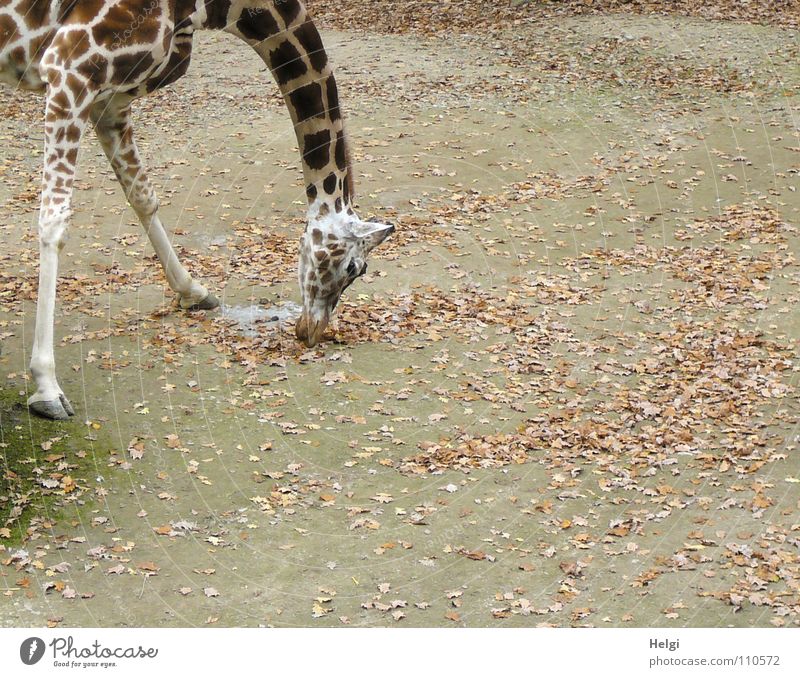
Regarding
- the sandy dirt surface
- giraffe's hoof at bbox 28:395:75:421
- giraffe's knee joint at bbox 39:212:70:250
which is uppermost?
giraffe's knee joint at bbox 39:212:70:250

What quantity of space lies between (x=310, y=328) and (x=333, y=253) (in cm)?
96

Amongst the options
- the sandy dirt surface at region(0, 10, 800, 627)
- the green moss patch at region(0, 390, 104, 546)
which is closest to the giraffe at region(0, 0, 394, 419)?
the green moss patch at region(0, 390, 104, 546)

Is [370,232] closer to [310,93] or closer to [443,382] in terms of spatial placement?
[310,93]

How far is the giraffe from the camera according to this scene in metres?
9.19

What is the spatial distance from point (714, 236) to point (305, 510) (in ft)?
28.5

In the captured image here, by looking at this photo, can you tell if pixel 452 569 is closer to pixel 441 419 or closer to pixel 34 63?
pixel 441 419

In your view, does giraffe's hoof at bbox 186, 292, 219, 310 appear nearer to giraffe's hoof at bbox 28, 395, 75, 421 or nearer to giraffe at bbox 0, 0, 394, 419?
giraffe at bbox 0, 0, 394, 419

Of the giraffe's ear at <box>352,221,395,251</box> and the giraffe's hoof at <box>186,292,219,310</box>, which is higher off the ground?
the giraffe's ear at <box>352,221,395,251</box>

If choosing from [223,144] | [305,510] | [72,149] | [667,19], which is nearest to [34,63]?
[72,149]

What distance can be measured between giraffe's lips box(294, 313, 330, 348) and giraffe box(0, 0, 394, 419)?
0.04 ft

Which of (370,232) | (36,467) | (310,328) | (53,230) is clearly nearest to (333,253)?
(370,232)

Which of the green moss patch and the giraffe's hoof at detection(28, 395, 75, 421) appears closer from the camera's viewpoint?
the green moss patch

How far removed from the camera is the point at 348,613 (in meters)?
7.27
